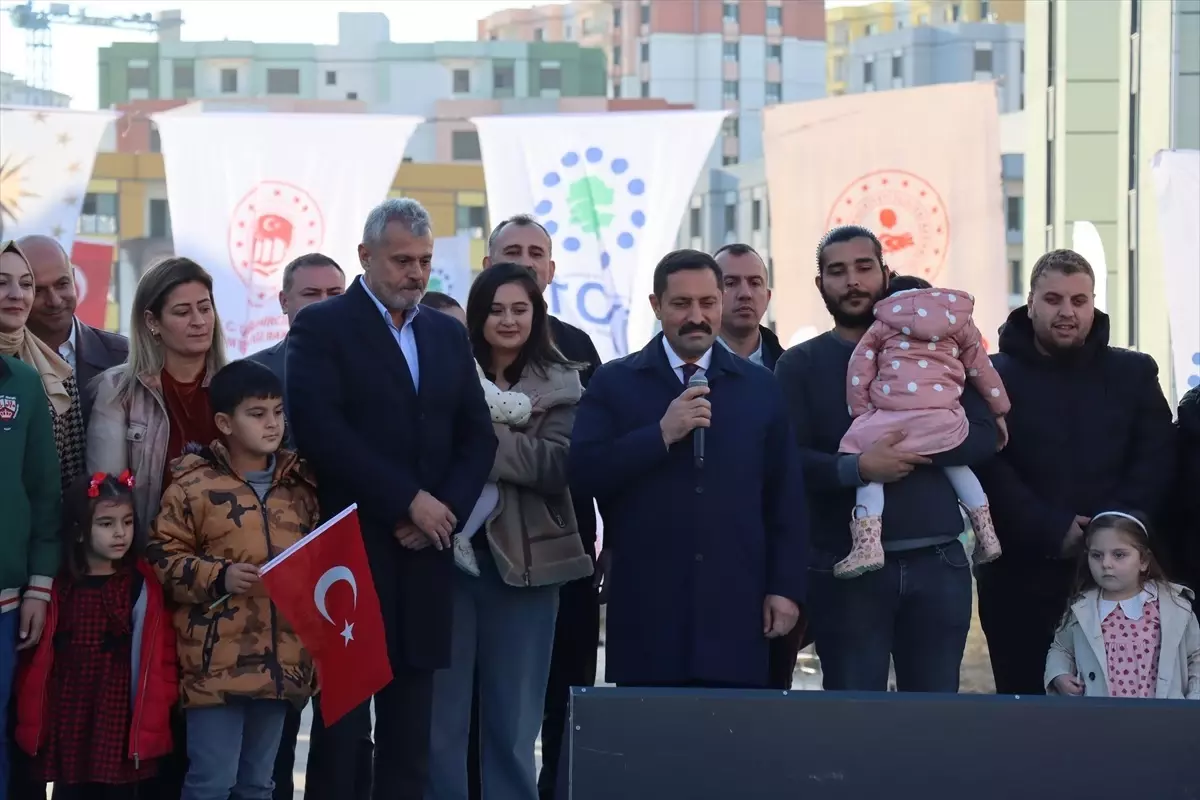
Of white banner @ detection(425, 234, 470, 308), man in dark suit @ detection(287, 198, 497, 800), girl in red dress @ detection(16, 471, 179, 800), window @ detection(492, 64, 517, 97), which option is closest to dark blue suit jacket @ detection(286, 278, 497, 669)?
man in dark suit @ detection(287, 198, 497, 800)

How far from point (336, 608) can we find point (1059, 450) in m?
2.02

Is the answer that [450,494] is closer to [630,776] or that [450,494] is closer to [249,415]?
[249,415]

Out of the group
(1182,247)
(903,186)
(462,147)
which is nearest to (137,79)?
(462,147)

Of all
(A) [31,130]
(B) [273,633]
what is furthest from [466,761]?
(A) [31,130]

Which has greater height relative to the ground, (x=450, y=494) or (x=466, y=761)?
(x=450, y=494)

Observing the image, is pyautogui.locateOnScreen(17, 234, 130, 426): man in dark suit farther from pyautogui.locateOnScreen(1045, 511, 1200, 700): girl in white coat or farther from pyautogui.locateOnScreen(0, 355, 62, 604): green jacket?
pyautogui.locateOnScreen(1045, 511, 1200, 700): girl in white coat

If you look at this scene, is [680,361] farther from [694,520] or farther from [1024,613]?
[1024,613]

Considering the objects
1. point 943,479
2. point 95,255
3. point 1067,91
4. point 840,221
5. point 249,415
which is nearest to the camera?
point 249,415

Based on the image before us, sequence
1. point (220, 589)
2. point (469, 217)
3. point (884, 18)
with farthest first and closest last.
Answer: point (884, 18)
point (469, 217)
point (220, 589)

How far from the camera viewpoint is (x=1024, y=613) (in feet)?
16.2

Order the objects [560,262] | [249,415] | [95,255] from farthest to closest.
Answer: [95,255] → [560,262] → [249,415]

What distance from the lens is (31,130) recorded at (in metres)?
10.6

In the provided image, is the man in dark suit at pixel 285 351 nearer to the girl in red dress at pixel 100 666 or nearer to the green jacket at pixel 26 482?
the girl in red dress at pixel 100 666

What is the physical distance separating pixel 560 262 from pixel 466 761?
233 inches
